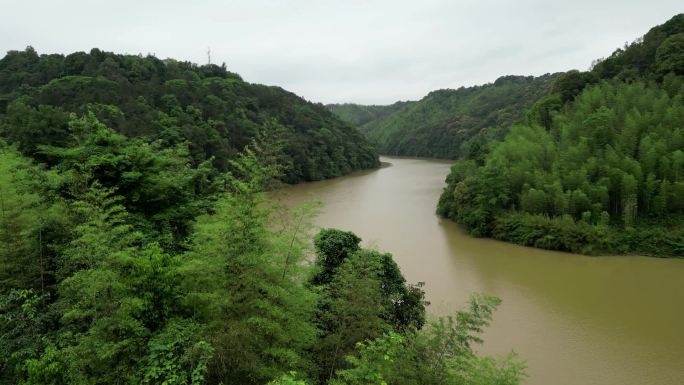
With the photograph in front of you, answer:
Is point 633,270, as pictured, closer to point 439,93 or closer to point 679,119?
point 679,119

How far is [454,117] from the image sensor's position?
224 ft

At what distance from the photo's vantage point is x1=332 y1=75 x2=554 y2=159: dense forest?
58.9 m

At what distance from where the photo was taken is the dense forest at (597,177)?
51.6ft

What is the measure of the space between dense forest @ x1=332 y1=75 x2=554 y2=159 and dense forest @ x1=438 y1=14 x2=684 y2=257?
25223 mm

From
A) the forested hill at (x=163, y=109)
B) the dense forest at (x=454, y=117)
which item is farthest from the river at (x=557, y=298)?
the dense forest at (x=454, y=117)

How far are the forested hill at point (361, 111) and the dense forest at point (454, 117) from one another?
23.3 m

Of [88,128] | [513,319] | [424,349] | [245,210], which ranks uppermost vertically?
[88,128]

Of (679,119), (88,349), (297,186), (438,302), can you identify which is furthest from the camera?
(297,186)

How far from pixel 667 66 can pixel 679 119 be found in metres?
5.26

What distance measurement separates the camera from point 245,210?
5.10 m

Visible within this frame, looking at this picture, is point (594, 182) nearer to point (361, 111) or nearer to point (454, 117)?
point (454, 117)

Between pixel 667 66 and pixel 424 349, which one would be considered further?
pixel 667 66

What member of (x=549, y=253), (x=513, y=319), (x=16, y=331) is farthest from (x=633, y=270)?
(x=16, y=331)

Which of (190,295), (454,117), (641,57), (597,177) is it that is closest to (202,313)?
(190,295)
